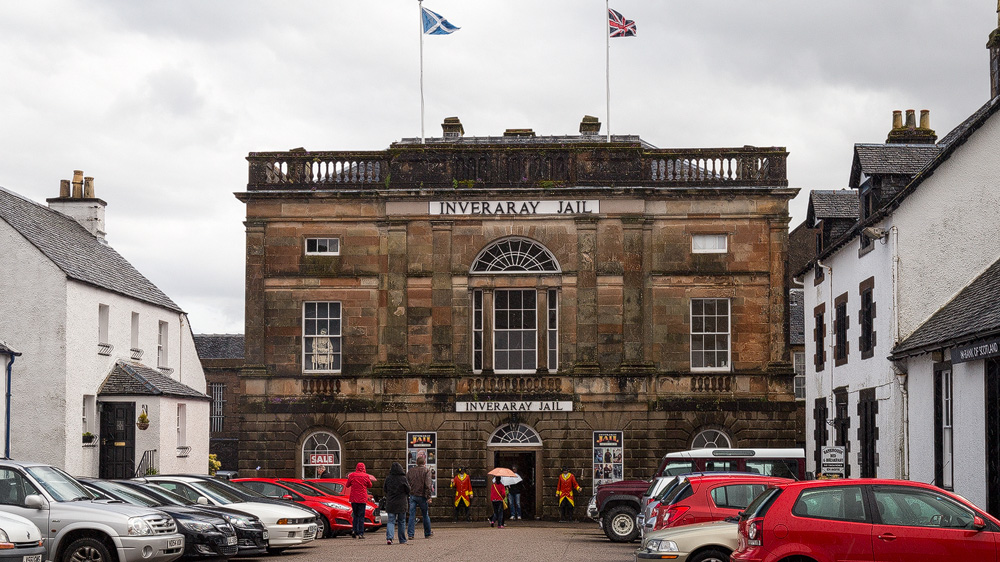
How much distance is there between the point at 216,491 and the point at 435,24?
68.6 feet

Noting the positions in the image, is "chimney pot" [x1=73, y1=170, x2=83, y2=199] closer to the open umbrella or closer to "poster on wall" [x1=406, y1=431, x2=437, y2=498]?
"poster on wall" [x1=406, y1=431, x2=437, y2=498]

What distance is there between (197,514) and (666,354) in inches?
831

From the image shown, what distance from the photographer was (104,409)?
34.5 meters

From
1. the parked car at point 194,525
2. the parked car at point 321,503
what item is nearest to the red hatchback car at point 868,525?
the parked car at point 194,525

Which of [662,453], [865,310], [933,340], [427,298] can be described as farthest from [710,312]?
[933,340]

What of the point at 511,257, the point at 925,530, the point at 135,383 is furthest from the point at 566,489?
the point at 925,530

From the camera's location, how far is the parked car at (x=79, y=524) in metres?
17.3

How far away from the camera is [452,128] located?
1764 inches

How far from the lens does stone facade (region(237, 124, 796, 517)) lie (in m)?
38.5

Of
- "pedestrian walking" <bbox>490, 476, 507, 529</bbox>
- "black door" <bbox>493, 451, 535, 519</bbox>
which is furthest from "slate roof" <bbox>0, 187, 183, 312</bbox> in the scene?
"pedestrian walking" <bbox>490, 476, 507, 529</bbox>

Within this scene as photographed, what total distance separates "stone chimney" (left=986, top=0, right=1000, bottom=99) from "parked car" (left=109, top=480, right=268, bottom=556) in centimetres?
1681

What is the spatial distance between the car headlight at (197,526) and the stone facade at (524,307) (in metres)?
19.0

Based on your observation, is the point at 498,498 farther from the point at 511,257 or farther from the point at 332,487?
the point at 511,257

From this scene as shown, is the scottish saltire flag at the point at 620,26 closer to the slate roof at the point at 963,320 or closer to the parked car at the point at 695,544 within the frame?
the slate roof at the point at 963,320
